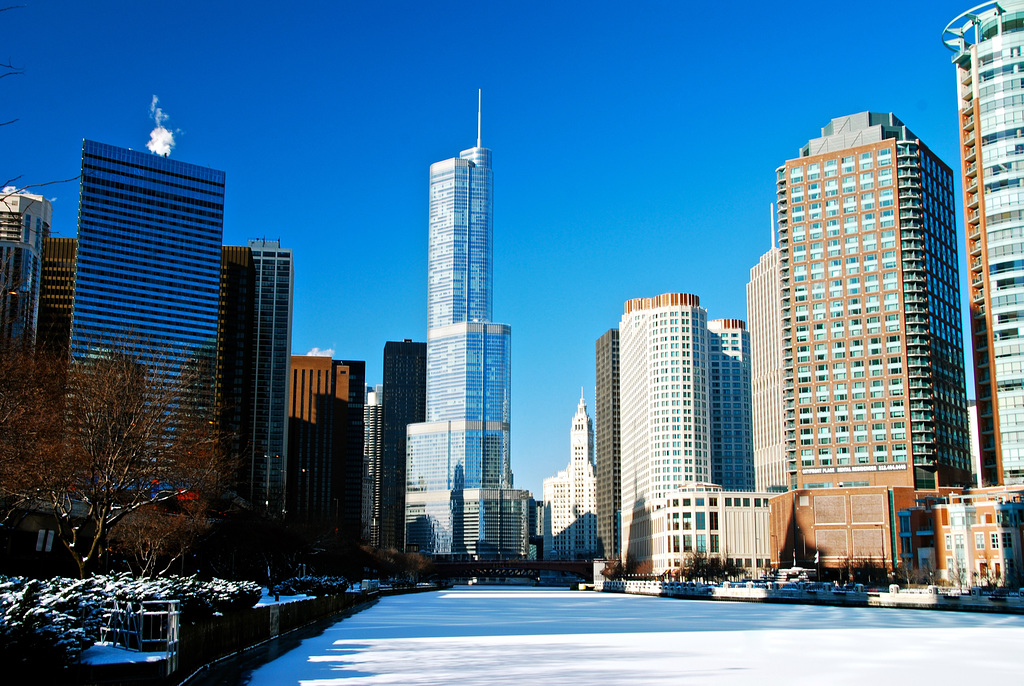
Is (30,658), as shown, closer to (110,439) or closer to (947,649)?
(110,439)

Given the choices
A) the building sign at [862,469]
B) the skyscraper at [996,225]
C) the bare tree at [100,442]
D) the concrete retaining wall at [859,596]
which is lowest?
the concrete retaining wall at [859,596]

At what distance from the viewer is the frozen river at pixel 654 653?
38.7 metres

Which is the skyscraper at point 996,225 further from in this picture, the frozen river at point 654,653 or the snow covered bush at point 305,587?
the snow covered bush at point 305,587

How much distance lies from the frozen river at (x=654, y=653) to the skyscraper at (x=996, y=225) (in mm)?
98749

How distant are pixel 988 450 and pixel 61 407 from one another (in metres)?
158

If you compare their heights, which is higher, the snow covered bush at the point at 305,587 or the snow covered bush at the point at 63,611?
the snow covered bush at the point at 63,611

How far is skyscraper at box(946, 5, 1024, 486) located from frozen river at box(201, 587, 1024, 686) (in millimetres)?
98749

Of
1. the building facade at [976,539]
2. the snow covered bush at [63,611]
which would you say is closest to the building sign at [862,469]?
the building facade at [976,539]

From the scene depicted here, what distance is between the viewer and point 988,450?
566 ft

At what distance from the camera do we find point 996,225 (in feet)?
552

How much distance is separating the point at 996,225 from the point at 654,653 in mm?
144354

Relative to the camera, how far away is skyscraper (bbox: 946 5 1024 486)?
16400cm

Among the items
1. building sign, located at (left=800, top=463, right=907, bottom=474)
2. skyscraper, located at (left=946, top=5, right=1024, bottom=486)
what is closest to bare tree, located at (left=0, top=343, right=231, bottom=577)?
skyscraper, located at (left=946, top=5, right=1024, bottom=486)

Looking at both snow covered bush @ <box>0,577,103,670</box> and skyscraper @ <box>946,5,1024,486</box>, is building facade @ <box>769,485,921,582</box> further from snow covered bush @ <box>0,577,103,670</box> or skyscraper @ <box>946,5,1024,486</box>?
snow covered bush @ <box>0,577,103,670</box>
